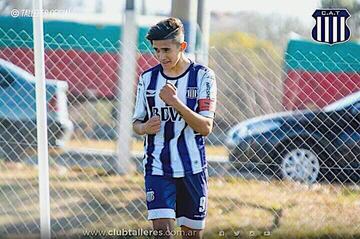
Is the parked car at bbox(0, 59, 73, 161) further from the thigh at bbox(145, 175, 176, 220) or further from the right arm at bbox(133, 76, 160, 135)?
the thigh at bbox(145, 175, 176, 220)

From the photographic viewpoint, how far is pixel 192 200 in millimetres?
4316

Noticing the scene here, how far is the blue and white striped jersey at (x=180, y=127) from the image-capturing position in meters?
4.26

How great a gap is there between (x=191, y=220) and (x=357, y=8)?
226 centimetres

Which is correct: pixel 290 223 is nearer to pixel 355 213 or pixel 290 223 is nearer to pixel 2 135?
pixel 355 213

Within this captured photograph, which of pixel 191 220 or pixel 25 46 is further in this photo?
pixel 25 46

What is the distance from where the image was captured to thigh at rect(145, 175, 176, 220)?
13.9ft

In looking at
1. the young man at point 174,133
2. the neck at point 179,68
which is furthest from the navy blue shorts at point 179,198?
the neck at point 179,68

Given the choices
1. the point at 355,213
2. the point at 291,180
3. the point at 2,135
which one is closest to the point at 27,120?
the point at 2,135

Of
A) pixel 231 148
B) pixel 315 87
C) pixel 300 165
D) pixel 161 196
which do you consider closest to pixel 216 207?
pixel 231 148

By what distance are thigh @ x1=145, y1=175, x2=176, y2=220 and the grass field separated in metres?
1.42

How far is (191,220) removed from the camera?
4.35 metres

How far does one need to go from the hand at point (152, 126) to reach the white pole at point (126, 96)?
1978 mm

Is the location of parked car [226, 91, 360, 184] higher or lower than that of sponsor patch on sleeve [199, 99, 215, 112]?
lower

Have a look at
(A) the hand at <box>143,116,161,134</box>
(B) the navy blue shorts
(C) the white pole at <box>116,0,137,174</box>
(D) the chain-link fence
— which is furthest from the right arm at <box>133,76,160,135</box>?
(C) the white pole at <box>116,0,137,174</box>
